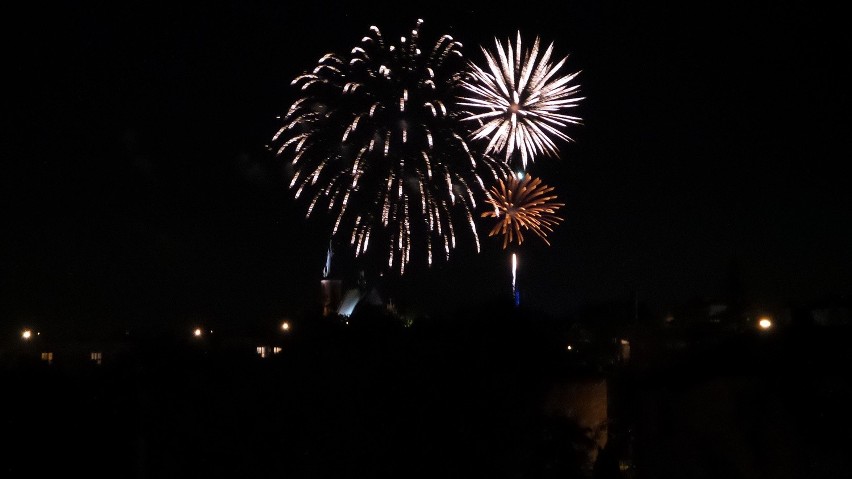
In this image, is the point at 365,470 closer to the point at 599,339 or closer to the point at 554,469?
the point at 554,469

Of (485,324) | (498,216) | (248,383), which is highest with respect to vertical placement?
(498,216)

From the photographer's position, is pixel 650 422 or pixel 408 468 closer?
pixel 408 468

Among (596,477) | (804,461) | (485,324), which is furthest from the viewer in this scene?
(485,324)

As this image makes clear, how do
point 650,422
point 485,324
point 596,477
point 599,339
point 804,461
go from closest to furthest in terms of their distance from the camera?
point 804,461 < point 596,477 < point 650,422 < point 485,324 < point 599,339

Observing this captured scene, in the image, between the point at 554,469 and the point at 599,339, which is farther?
the point at 599,339

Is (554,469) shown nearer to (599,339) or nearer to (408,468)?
(408,468)

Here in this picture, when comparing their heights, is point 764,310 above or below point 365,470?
above

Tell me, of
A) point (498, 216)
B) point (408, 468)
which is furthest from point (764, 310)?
point (408, 468)

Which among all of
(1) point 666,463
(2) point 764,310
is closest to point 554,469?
(1) point 666,463

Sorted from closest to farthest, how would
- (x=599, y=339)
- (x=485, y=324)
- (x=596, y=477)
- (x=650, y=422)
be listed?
(x=596, y=477) < (x=650, y=422) < (x=485, y=324) < (x=599, y=339)
